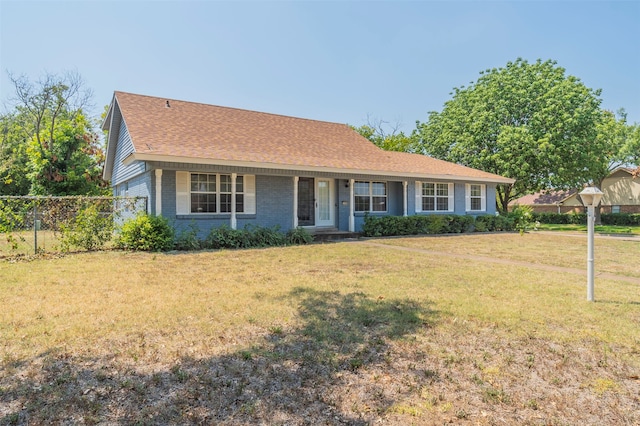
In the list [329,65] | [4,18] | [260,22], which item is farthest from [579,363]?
[329,65]

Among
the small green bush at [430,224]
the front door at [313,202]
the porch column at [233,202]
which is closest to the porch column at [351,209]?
the small green bush at [430,224]

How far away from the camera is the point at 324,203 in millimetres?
15781

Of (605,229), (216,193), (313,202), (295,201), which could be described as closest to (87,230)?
(216,193)

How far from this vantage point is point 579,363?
3352 millimetres

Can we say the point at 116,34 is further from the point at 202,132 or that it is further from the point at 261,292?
the point at 261,292

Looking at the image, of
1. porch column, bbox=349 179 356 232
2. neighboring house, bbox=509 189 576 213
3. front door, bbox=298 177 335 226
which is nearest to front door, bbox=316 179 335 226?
front door, bbox=298 177 335 226

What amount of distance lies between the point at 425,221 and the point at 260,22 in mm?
10996

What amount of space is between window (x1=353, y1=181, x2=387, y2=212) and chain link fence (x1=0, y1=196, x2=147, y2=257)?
9728 millimetres

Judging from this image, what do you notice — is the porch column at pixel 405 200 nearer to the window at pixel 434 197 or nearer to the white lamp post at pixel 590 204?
the window at pixel 434 197

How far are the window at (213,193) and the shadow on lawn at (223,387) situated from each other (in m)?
9.49

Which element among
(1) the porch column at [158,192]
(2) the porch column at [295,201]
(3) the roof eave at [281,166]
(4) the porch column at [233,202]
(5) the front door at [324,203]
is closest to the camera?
(3) the roof eave at [281,166]

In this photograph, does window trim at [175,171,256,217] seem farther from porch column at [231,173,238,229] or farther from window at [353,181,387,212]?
window at [353,181,387,212]

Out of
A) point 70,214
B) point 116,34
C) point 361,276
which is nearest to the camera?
point 361,276

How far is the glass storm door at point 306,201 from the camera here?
50.3 ft
